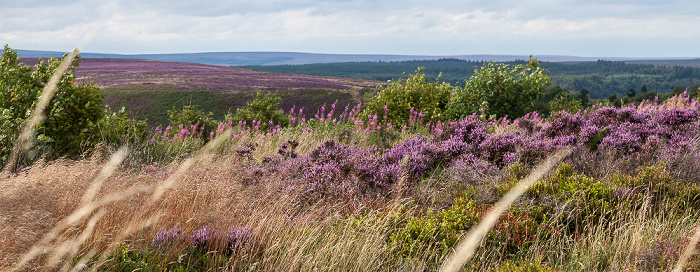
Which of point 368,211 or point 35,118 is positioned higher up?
point 35,118

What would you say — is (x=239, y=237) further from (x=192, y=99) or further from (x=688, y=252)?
(x=192, y=99)

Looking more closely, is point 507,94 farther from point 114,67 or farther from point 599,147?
point 114,67

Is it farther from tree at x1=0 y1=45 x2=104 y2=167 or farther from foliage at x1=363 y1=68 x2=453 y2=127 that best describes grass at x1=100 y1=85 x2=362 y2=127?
tree at x1=0 y1=45 x2=104 y2=167

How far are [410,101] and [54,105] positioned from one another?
8214 millimetres

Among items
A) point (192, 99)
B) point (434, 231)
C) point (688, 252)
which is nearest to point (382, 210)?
point (434, 231)

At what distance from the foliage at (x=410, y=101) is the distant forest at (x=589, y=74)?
310ft

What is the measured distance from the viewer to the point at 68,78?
21.7ft

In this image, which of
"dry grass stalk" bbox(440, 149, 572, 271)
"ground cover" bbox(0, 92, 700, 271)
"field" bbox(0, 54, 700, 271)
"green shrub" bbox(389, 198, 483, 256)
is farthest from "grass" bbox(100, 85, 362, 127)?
"green shrub" bbox(389, 198, 483, 256)

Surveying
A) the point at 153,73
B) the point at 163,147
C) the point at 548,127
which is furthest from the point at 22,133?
the point at 153,73

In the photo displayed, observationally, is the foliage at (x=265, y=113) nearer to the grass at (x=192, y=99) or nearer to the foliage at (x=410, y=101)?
the foliage at (x=410, y=101)

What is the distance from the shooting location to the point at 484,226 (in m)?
3.75

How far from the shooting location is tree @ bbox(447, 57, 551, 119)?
1274 centimetres

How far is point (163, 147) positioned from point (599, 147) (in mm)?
6681

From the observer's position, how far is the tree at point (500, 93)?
41.8 ft
